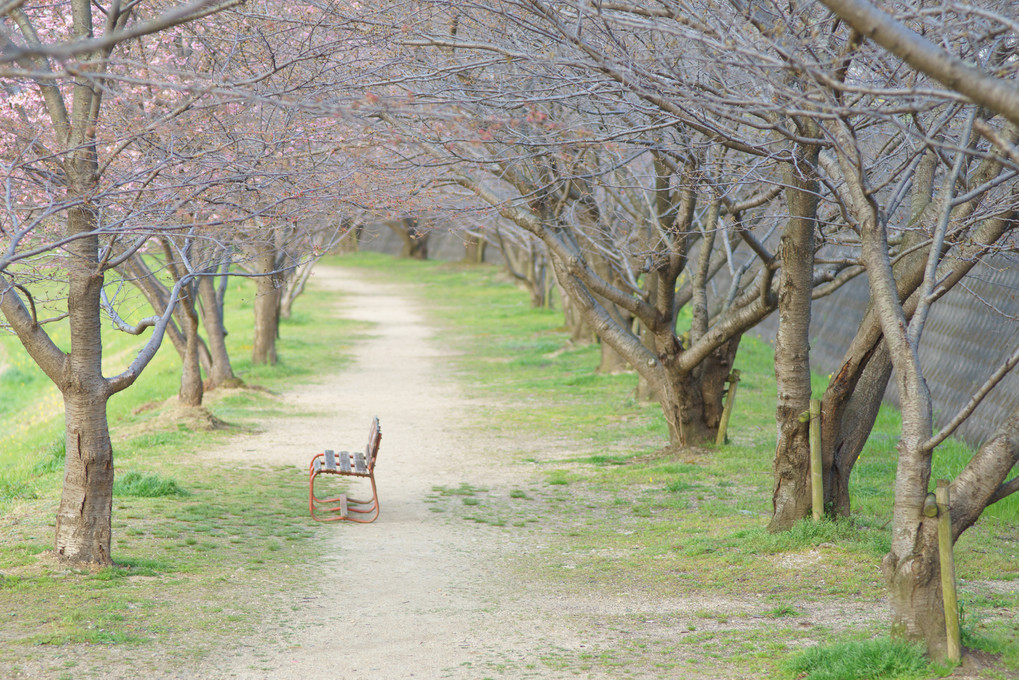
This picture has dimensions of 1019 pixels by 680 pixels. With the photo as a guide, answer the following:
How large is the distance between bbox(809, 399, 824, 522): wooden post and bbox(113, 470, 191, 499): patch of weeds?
5443 millimetres

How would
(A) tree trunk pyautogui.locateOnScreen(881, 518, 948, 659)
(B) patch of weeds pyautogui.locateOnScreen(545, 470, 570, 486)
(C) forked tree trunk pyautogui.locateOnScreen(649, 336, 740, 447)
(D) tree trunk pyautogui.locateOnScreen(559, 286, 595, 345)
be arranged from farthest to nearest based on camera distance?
(D) tree trunk pyautogui.locateOnScreen(559, 286, 595, 345) → (C) forked tree trunk pyautogui.locateOnScreen(649, 336, 740, 447) → (B) patch of weeds pyautogui.locateOnScreen(545, 470, 570, 486) → (A) tree trunk pyautogui.locateOnScreen(881, 518, 948, 659)

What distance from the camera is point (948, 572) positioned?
4633 mm

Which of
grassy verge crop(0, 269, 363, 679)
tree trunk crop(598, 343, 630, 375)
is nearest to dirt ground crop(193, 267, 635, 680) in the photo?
grassy verge crop(0, 269, 363, 679)

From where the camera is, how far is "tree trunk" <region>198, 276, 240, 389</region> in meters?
14.9

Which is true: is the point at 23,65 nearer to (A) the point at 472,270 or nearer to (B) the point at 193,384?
(B) the point at 193,384

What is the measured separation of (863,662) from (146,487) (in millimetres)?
6486

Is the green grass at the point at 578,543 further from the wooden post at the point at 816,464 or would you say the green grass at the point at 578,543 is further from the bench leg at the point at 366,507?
the bench leg at the point at 366,507

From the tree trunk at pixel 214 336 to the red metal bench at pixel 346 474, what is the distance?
6.57m

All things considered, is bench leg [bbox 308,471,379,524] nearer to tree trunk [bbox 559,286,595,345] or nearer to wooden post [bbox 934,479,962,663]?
wooden post [bbox 934,479,962,663]

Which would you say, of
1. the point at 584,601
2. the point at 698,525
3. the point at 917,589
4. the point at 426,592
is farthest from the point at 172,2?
the point at 917,589

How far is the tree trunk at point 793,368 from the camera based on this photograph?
702 cm

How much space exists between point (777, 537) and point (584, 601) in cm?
173

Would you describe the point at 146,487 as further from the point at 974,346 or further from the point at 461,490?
the point at 974,346

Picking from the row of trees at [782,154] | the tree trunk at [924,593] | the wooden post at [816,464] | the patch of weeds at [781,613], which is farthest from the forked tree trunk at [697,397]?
the tree trunk at [924,593]
